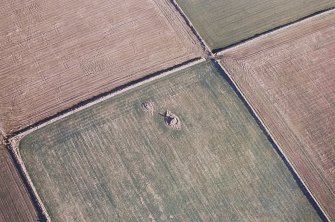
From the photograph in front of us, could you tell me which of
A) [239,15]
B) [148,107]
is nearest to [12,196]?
[148,107]

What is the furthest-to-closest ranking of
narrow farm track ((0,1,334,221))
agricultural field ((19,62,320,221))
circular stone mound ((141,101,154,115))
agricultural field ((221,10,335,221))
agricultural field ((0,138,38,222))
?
1. circular stone mound ((141,101,154,115))
2. agricultural field ((221,10,335,221))
3. narrow farm track ((0,1,334,221))
4. agricultural field ((19,62,320,221))
5. agricultural field ((0,138,38,222))

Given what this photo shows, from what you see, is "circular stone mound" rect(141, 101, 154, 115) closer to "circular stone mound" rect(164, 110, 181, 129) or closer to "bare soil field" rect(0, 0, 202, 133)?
"circular stone mound" rect(164, 110, 181, 129)

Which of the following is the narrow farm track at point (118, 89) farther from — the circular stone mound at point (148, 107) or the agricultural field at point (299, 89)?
the agricultural field at point (299, 89)

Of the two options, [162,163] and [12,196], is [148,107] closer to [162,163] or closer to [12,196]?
[162,163]

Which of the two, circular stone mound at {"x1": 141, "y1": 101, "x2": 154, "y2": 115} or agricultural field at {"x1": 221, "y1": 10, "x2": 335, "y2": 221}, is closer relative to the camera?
agricultural field at {"x1": 221, "y1": 10, "x2": 335, "y2": 221}

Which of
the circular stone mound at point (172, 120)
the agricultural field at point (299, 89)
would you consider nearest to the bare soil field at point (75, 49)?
the circular stone mound at point (172, 120)

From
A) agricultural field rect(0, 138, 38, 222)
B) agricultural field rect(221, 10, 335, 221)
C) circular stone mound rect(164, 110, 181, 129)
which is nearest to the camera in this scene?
agricultural field rect(0, 138, 38, 222)

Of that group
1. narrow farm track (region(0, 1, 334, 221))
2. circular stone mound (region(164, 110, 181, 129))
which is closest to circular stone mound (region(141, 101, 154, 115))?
circular stone mound (region(164, 110, 181, 129))
